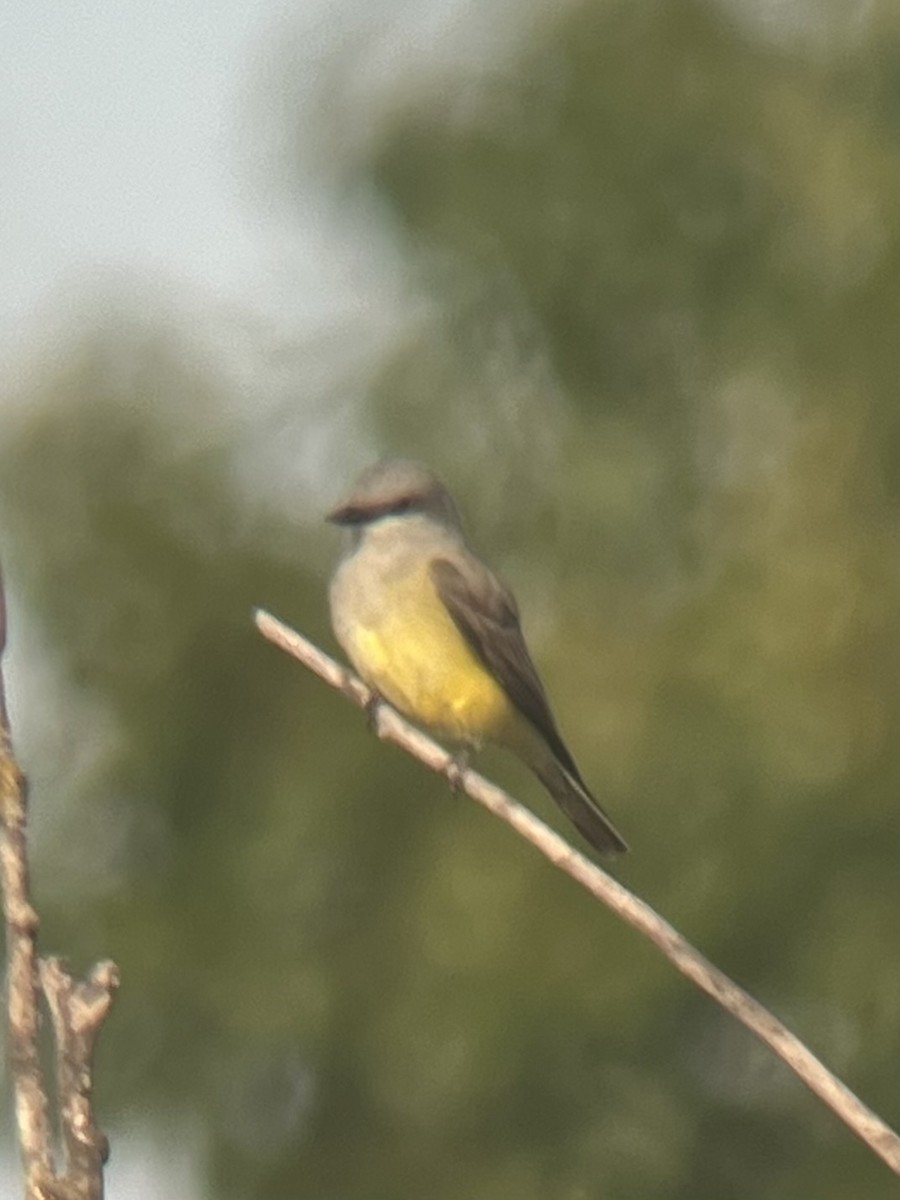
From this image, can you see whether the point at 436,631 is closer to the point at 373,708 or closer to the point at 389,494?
the point at 389,494

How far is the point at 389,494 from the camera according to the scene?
6543mm

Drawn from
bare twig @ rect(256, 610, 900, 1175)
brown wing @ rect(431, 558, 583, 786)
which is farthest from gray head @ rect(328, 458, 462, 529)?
bare twig @ rect(256, 610, 900, 1175)

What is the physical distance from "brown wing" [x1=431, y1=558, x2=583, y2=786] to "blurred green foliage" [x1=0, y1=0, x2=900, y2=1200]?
7.60 meters

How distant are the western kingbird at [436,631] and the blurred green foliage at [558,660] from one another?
7622mm

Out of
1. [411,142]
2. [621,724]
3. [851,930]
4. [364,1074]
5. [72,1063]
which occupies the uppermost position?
[72,1063]

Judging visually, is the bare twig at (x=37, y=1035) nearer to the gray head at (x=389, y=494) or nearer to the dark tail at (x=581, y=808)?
the dark tail at (x=581, y=808)

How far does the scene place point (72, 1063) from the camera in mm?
2248

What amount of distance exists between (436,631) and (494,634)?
174 mm

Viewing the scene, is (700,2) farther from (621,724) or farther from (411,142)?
(621,724)

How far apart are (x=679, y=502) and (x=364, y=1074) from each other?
3.28 meters

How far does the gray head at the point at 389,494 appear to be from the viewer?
6.54 meters

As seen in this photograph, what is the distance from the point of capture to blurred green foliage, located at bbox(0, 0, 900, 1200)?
14828 mm

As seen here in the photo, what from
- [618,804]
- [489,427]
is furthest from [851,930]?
[489,427]

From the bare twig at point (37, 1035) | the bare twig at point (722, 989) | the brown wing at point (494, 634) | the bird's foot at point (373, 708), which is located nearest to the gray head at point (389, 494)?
the brown wing at point (494, 634)
